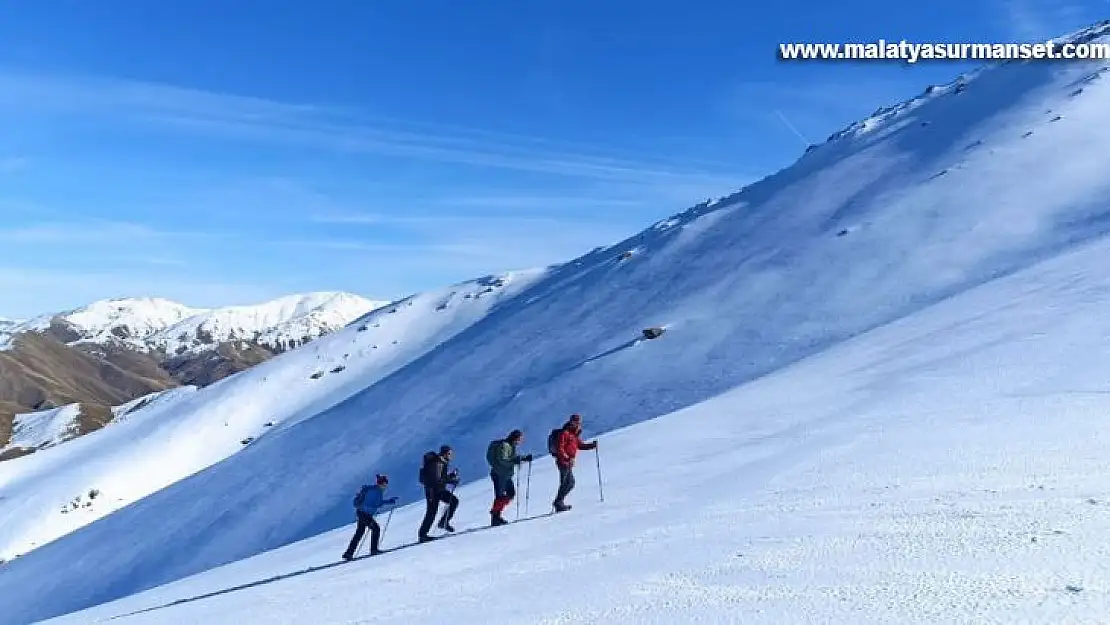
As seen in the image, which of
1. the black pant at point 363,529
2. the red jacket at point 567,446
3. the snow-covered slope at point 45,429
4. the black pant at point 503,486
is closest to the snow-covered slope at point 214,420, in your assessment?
the black pant at point 363,529

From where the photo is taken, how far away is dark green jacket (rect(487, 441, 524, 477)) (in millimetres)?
16594

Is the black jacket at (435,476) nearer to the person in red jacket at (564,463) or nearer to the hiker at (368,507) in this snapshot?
the hiker at (368,507)

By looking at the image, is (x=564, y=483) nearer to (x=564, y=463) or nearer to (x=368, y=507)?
(x=564, y=463)

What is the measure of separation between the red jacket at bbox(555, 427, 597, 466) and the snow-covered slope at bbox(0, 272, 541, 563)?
43497mm

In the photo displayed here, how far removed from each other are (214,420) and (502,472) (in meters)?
58.0

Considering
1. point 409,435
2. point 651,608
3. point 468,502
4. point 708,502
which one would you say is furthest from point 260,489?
point 651,608

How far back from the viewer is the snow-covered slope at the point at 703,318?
103 ft

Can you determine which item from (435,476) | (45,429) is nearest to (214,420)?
(435,476)

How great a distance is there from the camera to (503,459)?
659 inches

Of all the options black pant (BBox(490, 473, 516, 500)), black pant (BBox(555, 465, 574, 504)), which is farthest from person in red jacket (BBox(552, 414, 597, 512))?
black pant (BBox(490, 473, 516, 500))

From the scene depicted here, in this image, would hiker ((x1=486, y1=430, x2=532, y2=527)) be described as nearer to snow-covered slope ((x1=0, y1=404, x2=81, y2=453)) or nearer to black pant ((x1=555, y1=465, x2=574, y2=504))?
black pant ((x1=555, y1=465, x2=574, y2=504))

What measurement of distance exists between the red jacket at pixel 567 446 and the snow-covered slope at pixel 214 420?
4350cm

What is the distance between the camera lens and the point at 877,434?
15.0 meters

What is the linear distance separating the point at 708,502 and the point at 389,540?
28.2 ft
